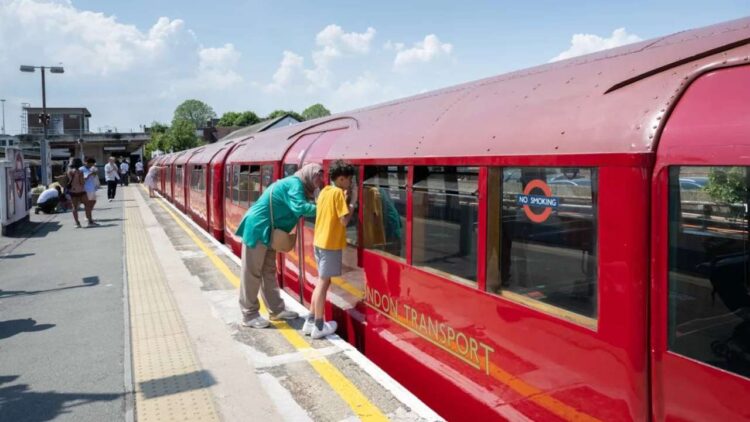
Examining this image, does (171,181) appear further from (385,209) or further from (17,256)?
(385,209)

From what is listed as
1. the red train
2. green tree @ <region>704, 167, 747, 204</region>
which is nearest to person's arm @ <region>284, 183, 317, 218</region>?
the red train

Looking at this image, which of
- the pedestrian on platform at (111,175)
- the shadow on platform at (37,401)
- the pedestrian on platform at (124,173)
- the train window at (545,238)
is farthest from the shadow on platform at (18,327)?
the pedestrian on platform at (124,173)

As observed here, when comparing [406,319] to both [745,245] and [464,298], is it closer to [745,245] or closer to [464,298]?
[464,298]

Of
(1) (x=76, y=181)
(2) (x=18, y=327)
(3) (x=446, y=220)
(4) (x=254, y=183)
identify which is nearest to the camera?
(3) (x=446, y=220)

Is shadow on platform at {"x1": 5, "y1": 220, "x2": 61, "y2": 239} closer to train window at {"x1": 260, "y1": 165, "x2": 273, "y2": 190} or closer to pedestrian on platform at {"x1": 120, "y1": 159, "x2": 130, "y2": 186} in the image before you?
train window at {"x1": 260, "y1": 165, "x2": 273, "y2": 190}

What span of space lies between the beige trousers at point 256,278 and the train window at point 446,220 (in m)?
1.89

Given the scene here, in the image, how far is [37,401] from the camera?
398 centimetres

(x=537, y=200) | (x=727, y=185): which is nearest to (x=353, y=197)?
(x=537, y=200)

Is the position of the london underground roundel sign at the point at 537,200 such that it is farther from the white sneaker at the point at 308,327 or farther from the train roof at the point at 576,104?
the white sneaker at the point at 308,327

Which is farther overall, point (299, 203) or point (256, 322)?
point (256, 322)

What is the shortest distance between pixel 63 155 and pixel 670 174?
73247mm

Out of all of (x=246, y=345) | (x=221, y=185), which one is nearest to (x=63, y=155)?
(x=221, y=185)

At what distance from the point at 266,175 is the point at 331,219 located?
3.55 metres

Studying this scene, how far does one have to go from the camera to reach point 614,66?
9.45 ft
